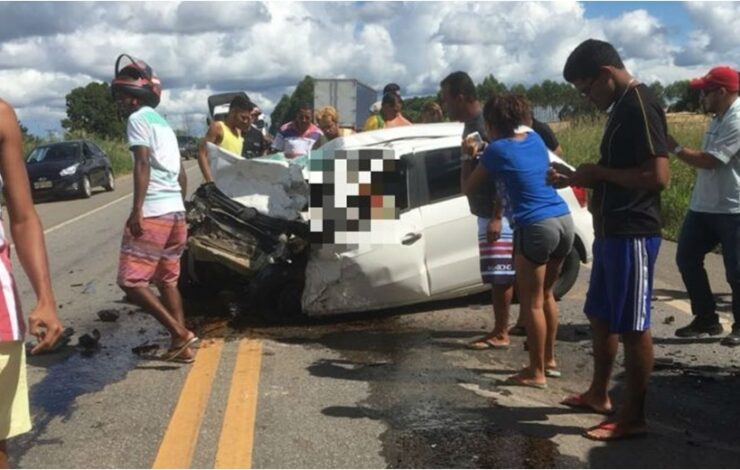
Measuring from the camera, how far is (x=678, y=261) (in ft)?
20.4

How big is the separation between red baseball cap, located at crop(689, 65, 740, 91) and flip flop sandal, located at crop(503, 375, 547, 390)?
250 centimetres

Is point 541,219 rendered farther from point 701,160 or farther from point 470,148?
point 701,160

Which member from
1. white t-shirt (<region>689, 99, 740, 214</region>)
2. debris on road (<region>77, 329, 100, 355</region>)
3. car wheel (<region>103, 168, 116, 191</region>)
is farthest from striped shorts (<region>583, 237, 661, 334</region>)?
car wheel (<region>103, 168, 116, 191</region>)

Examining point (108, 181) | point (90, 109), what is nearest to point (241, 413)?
Result: point (108, 181)

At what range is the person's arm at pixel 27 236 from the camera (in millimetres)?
2570

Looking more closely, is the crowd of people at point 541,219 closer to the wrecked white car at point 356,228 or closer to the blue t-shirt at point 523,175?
the blue t-shirt at point 523,175

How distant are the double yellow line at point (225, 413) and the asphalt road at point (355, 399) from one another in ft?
0.04

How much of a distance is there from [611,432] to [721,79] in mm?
2957

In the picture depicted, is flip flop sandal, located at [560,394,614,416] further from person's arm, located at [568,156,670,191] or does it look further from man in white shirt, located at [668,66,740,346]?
man in white shirt, located at [668,66,740,346]

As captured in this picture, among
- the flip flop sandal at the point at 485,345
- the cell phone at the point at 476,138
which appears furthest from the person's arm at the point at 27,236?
the flip flop sandal at the point at 485,345

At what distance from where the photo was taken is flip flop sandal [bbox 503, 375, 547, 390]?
4.98m

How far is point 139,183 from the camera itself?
544 centimetres

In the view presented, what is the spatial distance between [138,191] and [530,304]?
8.47 feet

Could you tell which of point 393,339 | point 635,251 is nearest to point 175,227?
point 393,339
